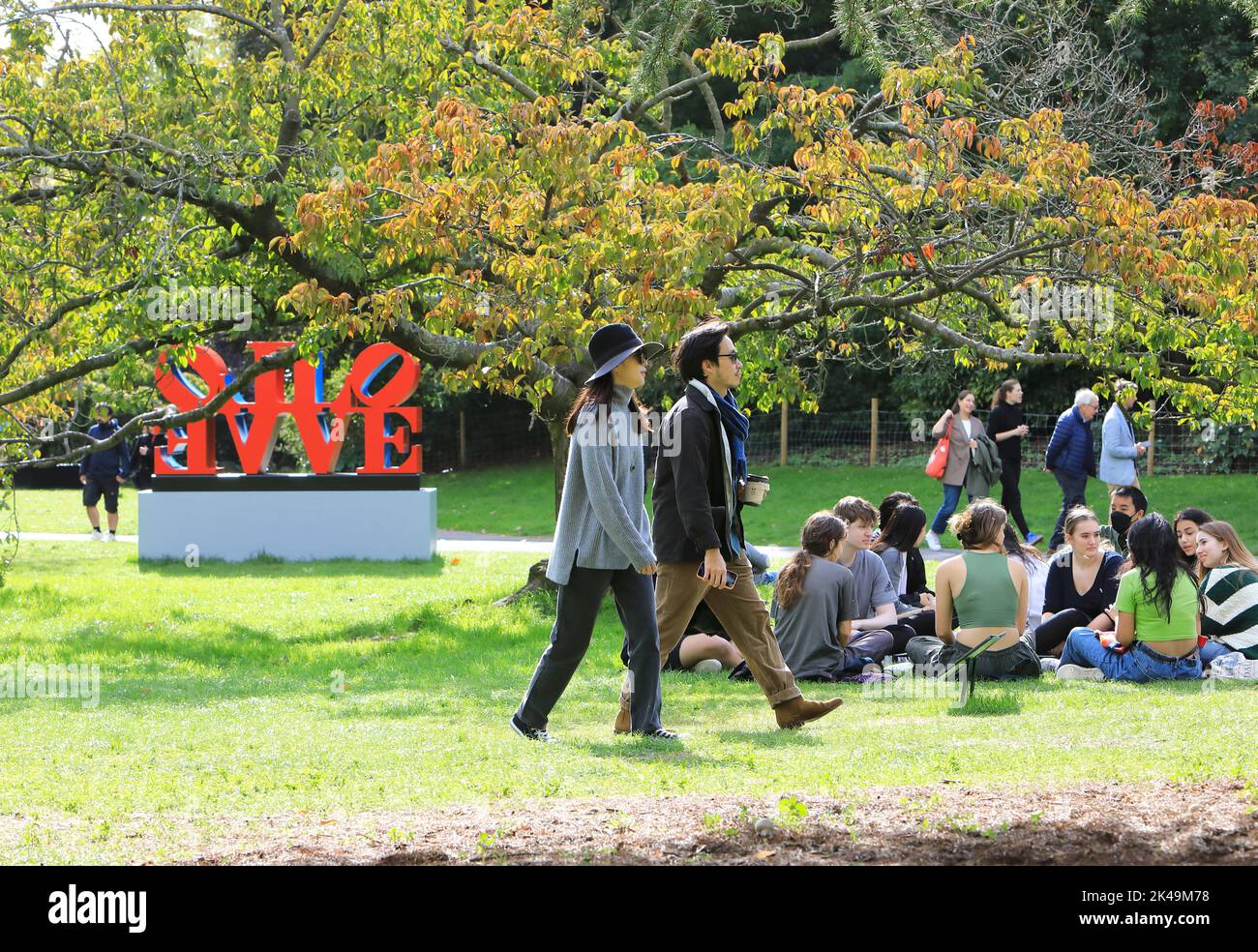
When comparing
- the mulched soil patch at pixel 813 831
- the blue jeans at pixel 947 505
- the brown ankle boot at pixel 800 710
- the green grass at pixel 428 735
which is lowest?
the green grass at pixel 428 735

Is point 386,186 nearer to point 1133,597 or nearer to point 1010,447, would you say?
point 1133,597

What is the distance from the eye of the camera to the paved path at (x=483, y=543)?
19.1 m

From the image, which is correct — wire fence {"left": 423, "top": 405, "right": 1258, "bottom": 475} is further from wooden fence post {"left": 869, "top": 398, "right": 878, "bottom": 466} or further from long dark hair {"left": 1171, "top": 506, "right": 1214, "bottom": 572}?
long dark hair {"left": 1171, "top": 506, "right": 1214, "bottom": 572}

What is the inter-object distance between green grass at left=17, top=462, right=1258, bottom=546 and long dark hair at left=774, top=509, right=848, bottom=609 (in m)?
12.0

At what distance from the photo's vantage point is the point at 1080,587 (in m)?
9.44

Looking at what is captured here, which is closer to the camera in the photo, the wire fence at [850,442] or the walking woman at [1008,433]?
the walking woman at [1008,433]

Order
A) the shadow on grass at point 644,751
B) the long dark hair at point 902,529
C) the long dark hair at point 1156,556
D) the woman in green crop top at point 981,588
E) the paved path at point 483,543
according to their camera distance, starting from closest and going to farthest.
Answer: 1. the shadow on grass at point 644,751
2. the long dark hair at point 1156,556
3. the woman in green crop top at point 981,588
4. the long dark hair at point 902,529
5. the paved path at point 483,543

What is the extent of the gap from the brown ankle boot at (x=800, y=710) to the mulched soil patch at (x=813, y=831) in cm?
178

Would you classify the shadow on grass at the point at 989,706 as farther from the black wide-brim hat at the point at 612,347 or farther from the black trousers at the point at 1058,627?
the black wide-brim hat at the point at 612,347

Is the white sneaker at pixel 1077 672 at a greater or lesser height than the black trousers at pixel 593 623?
lesser

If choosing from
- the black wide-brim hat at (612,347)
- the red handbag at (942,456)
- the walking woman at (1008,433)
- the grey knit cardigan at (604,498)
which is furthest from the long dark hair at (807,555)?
the walking woman at (1008,433)

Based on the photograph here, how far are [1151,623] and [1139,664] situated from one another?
265 mm

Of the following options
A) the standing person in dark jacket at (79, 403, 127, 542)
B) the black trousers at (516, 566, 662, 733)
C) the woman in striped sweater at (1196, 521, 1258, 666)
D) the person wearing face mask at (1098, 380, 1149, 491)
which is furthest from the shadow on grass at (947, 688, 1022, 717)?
the standing person in dark jacket at (79, 403, 127, 542)
